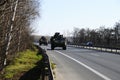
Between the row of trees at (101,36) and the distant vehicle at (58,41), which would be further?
the row of trees at (101,36)

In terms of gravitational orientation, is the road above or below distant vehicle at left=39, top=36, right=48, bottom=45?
below

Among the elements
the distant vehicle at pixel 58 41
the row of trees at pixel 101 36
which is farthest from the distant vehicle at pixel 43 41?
the row of trees at pixel 101 36

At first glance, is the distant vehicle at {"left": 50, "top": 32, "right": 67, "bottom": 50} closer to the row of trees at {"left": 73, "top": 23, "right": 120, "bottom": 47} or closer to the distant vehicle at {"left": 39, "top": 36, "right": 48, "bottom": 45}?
the distant vehicle at {"left": 39, "top": 36, "right": 48, "bottom": 45}

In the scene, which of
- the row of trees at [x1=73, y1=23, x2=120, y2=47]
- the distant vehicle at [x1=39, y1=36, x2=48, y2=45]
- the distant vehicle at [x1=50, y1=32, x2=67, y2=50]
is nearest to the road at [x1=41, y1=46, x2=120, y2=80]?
the distant vehicle at [x1=50, y1=32, x2=67, y2=50]

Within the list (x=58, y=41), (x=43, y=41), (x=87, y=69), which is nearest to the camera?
(x=87, y=69)

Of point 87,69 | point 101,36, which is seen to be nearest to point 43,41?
point 101,36

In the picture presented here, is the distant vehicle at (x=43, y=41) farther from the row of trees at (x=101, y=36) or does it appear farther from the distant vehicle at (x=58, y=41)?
the row of trees at (x=101, y=36)

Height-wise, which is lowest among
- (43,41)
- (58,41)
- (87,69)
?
(87,69)

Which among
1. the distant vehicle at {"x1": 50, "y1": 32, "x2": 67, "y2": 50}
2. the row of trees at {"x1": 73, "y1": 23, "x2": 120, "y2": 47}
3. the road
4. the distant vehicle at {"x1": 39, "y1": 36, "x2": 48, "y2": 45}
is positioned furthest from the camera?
the row of trees at {"x1": 73, "y1": 23, "x2": 120, "y2": 47}

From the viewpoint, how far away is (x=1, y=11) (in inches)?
420

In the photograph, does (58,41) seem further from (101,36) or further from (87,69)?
(101,36)

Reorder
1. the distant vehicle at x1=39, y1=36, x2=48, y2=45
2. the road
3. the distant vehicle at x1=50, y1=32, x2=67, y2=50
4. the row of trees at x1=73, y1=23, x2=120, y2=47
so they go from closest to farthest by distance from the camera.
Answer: the road < the distant vehicle at x1=50, y1=32, x2=67, y2=50 < the distant vehicle at x1=39, y1=36, x2=48, y2=45 < the row of trees at x1=73, y1=23, x2=120, y2=47

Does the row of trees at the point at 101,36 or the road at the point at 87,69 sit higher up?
the row of trees at the point at 101,36

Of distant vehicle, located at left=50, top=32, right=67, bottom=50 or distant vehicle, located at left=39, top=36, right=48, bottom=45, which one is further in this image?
distant vehicle, located at left=39, top=36, right=48, bottom=45
